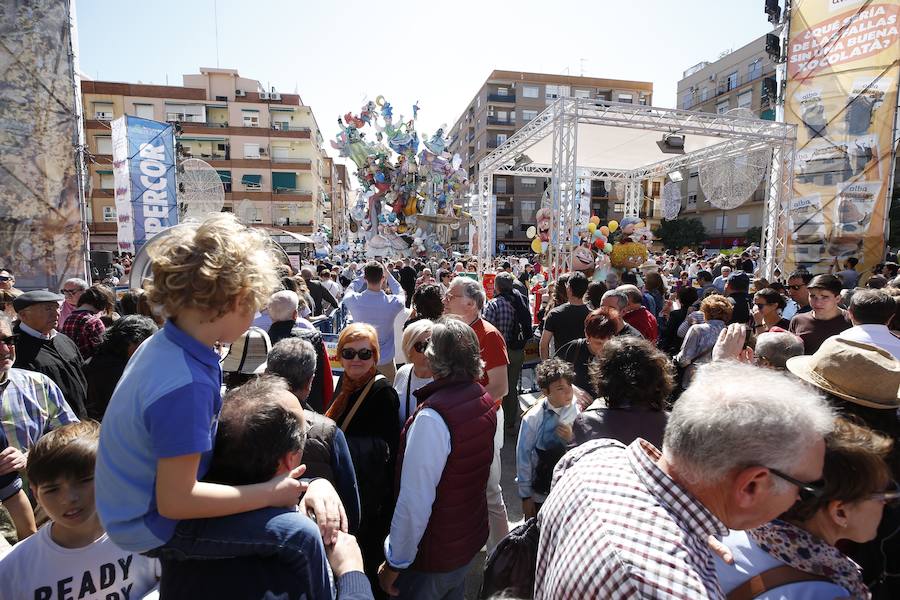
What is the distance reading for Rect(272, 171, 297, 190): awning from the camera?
36.6 metres

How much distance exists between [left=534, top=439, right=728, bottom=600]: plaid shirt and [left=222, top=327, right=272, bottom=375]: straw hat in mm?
2095

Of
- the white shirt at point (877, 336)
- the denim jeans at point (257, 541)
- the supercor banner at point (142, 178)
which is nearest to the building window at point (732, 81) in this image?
the supercor banner at point (142, 178)

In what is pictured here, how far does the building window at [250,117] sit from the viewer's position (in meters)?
36.1

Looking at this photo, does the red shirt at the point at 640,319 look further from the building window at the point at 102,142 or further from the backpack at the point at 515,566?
the building window at the point at 102,142

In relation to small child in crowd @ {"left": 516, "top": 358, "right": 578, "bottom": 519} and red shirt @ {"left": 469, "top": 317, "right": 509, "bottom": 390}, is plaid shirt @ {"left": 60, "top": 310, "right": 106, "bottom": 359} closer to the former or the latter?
red shirt @ {"left": 469, "top": 317, "right": 509, "bottom": 390}

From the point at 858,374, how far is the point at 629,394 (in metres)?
0.90

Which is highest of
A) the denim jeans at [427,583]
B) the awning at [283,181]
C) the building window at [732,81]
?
the building window at [732,81]

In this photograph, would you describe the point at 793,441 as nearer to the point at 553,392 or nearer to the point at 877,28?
the point at 553,392

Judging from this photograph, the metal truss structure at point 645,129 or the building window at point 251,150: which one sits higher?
the building window at point 251,150

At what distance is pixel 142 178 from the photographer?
992cm

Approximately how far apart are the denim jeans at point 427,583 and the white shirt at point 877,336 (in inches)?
Answer: 109

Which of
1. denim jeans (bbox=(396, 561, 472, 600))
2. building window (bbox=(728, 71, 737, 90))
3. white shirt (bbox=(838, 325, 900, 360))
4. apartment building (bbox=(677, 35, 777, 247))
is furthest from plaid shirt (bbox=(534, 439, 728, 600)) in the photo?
building window (bbox=(728, 71, 737, 90))

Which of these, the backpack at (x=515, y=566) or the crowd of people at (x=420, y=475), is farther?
the backpack at (x=515, y=566)

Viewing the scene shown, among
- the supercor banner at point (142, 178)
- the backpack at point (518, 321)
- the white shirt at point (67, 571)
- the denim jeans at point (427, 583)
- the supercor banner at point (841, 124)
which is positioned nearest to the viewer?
the white shirt at point (67, 571)
